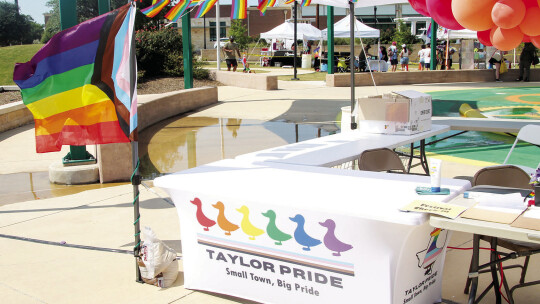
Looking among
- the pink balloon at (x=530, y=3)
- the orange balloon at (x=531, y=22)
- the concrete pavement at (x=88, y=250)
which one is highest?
the pink balloon at (x=530, y=3)

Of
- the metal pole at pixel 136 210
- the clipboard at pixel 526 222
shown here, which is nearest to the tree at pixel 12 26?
the metal pole at pixel 136 210

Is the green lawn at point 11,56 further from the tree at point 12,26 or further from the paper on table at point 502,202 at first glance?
the paper on table at point 502,202

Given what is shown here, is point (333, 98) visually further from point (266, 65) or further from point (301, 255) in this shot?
point (266, 65)

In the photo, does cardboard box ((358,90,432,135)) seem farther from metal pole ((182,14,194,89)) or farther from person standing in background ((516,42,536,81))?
person standing in background ((516,42,536,81))

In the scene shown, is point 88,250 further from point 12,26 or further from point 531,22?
point 12,26

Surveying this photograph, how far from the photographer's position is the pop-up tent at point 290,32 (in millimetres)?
35969

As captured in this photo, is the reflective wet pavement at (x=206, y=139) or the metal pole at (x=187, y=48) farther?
the metal pole at (x=187, y=48)

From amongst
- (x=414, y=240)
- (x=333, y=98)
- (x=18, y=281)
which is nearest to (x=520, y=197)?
(x=414, y=240)

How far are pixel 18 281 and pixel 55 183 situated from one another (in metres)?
3.86

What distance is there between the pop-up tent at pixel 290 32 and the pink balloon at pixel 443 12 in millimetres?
30217

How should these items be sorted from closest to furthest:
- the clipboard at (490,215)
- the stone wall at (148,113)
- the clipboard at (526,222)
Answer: the clipboard at (526,222)
the clipboard at (490,215)
the stone wall at (148,113)

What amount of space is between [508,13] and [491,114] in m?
10.7

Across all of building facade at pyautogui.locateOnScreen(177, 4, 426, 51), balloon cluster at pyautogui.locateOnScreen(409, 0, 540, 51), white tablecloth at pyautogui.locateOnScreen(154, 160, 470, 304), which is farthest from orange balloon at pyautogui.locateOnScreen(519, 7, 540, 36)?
building facade at pyautogui.locateOnScreen(177, 4, 426, 51)

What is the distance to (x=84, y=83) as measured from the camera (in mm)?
5168
